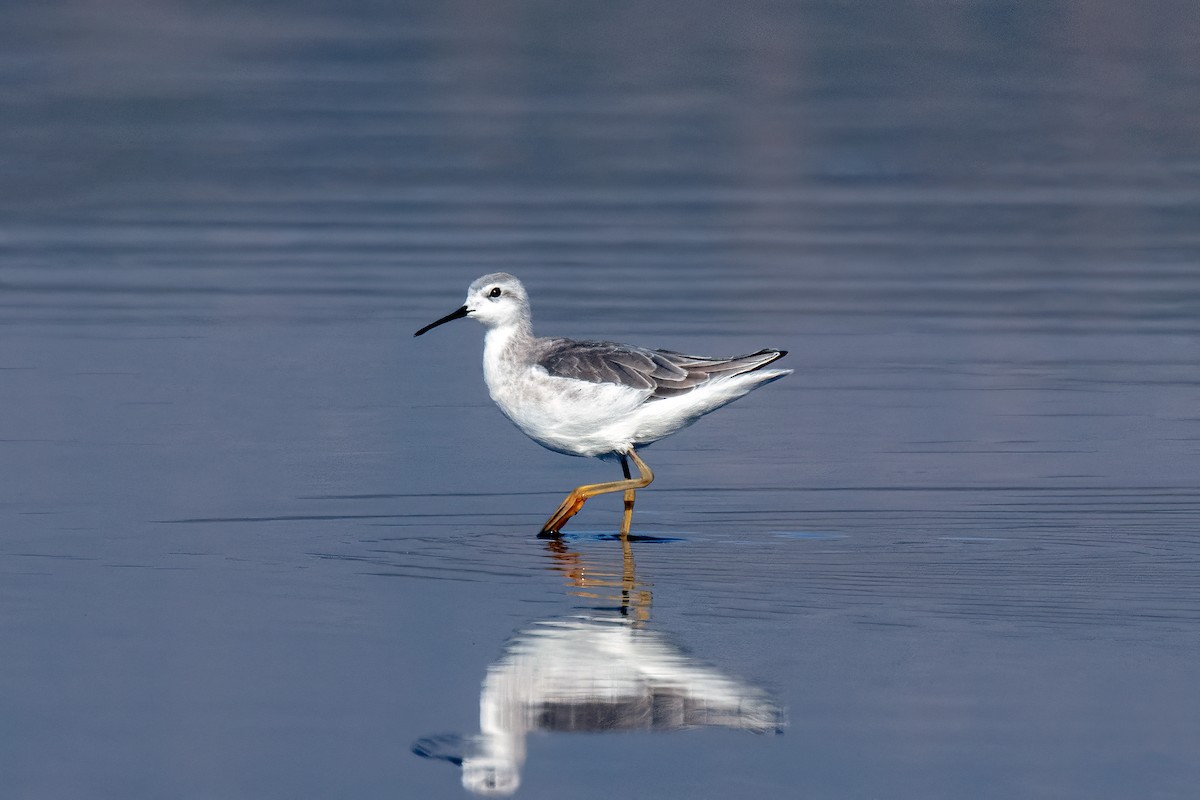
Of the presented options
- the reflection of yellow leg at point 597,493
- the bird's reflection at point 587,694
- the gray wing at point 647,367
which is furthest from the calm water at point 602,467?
the gray wing at point 647,367

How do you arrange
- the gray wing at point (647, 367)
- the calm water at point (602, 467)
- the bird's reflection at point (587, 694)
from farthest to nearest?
the gray wing at point (647, 367), the calm water at point (602, 467), the bird's reflection at point (587, 694)

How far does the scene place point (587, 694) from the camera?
7.80 meters

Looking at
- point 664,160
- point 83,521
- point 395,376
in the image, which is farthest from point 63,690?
point 664,160

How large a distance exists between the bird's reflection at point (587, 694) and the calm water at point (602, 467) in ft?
0.07

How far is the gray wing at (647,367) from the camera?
11.0 meters

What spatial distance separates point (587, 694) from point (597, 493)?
310 centimetres

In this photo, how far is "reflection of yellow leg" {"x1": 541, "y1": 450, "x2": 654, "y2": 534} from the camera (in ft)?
34.8

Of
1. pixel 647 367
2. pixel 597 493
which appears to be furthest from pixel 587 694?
pixel 647 367

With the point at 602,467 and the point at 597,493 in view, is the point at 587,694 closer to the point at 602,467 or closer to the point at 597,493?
the point at 597,493

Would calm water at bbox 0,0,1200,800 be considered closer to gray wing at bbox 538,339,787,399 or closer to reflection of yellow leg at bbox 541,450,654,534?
reflection of yellow leg at bbox 541,450,654,534

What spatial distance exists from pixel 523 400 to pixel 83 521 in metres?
2.37

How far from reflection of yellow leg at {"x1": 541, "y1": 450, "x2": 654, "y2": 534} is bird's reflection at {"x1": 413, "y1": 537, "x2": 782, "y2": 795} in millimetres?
1726

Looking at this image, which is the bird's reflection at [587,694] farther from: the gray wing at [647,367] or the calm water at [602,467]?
the gray wing at [647,367]

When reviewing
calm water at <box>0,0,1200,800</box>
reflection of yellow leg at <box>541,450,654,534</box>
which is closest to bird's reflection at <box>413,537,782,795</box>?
calm water at <box>0,0,1200,800</box>
